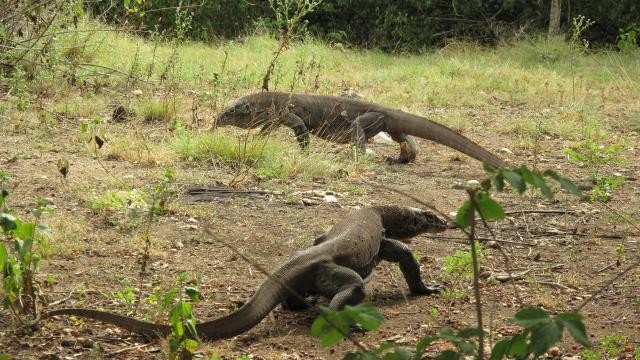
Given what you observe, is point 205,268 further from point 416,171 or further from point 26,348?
point 416,171

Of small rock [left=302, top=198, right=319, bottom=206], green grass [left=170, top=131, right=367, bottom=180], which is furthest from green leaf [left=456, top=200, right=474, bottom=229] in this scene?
green grass [left=170, top=131, right=367, bottom=180]

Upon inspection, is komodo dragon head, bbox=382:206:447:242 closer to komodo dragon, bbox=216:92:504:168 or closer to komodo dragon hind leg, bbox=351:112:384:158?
komodo dragon, bbox=216:92:504:168

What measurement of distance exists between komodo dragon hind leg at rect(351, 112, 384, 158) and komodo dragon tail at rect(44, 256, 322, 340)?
14.2 ft

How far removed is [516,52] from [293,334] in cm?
1125

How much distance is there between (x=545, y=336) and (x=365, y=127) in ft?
20.9

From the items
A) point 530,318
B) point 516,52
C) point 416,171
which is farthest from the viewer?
point 516,52

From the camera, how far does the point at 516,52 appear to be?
1484cm

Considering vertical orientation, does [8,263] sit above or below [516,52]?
above

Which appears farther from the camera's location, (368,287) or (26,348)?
(368,287)

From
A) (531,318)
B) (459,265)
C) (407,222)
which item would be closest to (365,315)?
(531,318)

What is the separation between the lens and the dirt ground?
414 cm

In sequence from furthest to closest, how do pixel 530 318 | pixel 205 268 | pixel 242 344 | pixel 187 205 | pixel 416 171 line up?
pixel 416 171 → pixel 187 205 → pixel 205 268 → pixel 242 344 → pixel 530 318

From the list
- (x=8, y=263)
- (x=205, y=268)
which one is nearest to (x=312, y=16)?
(x=205, y=268)

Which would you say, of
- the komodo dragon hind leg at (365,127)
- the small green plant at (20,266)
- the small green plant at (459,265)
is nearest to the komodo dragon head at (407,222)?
the small green plant at (459,265)
